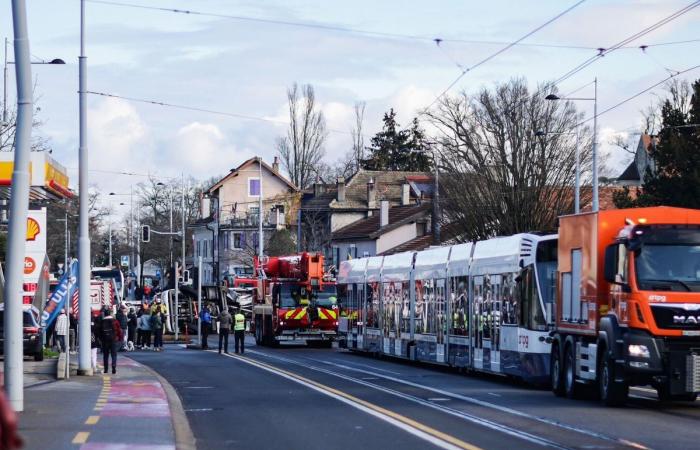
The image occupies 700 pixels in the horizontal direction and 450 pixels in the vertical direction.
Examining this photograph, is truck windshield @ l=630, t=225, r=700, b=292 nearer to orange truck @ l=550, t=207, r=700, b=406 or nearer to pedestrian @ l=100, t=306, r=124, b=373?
orange truck @ l=550, t=207, r=700, b=406

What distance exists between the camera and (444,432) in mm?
15789

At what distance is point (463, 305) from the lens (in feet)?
102

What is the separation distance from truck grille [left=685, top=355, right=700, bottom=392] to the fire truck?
107 feet

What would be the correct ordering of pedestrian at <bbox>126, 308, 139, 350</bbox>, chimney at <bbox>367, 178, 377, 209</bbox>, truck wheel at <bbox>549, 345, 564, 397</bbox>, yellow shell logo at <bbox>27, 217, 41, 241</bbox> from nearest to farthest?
truck wheel at <bbox>549, 345, 564, 397</bbox> → yellow shell logo at <bbox>27, 217, 41, 241</bbox> → pedestrian at <bbox>126, 308, 139, 350</bbox> → chimney at <bbox>367, 178, 377, 209</bbox>

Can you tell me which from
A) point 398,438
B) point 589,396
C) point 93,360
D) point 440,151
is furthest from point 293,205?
point 398,438

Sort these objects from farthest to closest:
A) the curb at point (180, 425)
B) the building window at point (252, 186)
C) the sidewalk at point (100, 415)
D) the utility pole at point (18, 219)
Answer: the building window at point (252, 186)
the utility pole at point (18, 219)
the curb at point (180, 425)
the sidewalk at point (100, 415)

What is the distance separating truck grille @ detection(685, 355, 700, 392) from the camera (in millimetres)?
19203

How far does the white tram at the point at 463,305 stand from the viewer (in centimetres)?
2538

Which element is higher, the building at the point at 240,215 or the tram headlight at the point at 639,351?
the building at the point at 240,215

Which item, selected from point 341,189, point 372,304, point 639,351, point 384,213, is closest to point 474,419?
point 639,351

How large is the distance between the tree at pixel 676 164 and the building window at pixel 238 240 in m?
61.8

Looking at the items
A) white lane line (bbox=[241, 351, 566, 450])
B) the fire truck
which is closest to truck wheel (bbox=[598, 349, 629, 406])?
white lane line (bbox=[241, 351, 566, 450])

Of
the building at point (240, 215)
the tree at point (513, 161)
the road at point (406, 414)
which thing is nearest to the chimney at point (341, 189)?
the building at point (240, 215)

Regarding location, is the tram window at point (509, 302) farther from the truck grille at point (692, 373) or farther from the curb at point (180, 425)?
the truck grille at point (692, 373)
